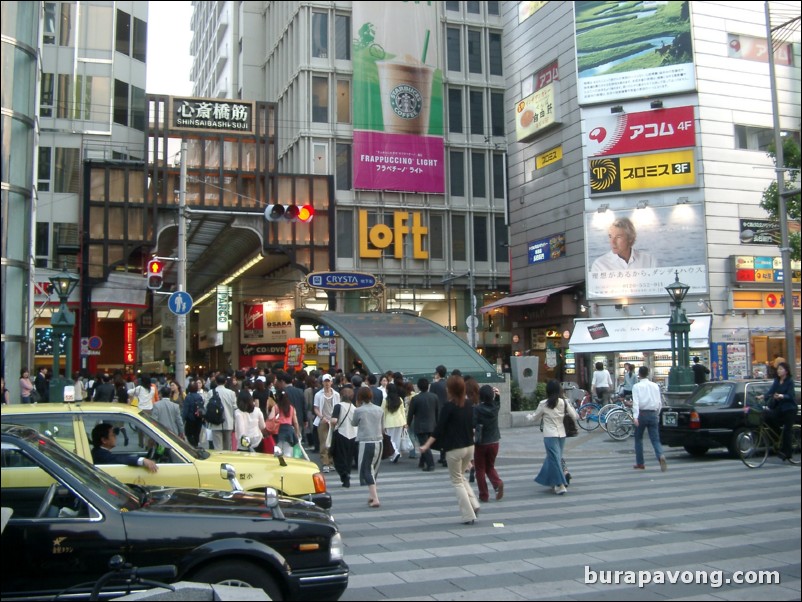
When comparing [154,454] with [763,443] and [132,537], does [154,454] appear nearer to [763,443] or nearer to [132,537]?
[132,537]

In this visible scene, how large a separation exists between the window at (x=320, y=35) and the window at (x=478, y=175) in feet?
35.4

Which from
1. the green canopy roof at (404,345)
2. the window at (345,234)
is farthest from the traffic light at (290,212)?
the window at (345,234)

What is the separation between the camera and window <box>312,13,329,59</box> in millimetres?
43969

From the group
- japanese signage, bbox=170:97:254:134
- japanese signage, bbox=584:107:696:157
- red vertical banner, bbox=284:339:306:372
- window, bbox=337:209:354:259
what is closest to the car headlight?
japanese signage, bbox=584:107:696:157

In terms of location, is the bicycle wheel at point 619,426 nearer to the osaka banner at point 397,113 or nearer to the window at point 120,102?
the osaka banner at point 397,113

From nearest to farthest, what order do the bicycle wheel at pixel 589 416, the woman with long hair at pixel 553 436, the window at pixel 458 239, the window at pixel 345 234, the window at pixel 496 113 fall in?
1. the woman with long hair at pixel 553 436
2. the bicycle wheel at pixel 589 416
3. the window at pixel 345 234
4. the window at pixel 458 239
5. the window at pixel 496 113

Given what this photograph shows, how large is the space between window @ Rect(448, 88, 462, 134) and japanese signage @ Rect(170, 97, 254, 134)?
43.4 feet

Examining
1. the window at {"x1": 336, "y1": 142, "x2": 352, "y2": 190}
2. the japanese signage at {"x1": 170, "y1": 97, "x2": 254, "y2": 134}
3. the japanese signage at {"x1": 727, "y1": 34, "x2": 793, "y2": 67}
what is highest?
the japanese signage at {"x1": 727, "y1": 34, "x2": 793, "y2": 67}

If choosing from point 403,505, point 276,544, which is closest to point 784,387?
point 403,505

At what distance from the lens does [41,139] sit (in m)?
39.7

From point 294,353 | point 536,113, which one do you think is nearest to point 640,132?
point 536,113

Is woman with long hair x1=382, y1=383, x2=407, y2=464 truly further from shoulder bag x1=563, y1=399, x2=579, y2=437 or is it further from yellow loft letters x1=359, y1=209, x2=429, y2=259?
yellow loft letters x1=359, y1=209, x2=429, y2=259

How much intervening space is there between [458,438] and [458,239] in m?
37.9

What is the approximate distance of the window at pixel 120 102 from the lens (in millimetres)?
41875
